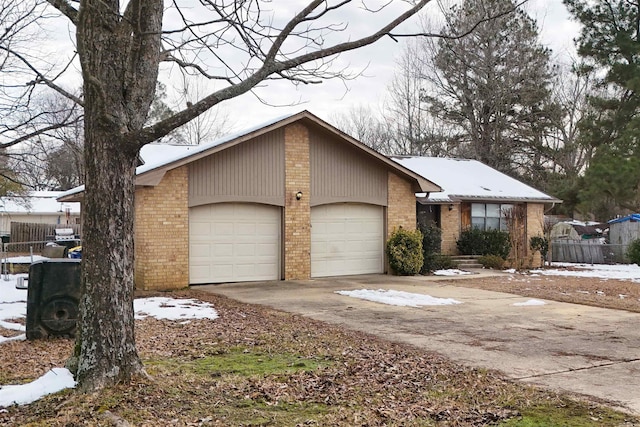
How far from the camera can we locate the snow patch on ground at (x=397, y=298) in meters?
12.7

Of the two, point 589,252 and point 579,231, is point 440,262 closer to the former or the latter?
point 589,252

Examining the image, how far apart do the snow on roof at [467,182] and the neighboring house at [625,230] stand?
4.14 m

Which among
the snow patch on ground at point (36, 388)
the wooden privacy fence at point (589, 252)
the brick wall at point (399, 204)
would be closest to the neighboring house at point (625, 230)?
the wooden privacy fence at point (589, 252)

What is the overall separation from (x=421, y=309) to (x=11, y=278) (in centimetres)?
1205

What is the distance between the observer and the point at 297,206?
17125 millimetres

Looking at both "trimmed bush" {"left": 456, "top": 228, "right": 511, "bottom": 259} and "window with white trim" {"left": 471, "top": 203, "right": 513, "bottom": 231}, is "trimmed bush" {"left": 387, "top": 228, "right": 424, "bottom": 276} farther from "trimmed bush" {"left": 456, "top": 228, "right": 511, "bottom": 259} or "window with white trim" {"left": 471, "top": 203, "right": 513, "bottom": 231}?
"window with white trim" {"left": 471, "top": 203, "right": 513, "bottom": 231}

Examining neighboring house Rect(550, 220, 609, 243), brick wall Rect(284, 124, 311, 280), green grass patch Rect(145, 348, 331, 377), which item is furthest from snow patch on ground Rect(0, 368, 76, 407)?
neighboring house Rect(550, 220, 609, 243)

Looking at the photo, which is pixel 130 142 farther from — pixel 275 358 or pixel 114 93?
pixel 275 358

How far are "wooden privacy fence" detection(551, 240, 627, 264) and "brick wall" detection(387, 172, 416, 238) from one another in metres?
10.4

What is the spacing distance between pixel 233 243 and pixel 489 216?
37.4ft

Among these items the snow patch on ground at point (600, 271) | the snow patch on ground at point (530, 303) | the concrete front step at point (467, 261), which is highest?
the concrete front step at point (467, 261)

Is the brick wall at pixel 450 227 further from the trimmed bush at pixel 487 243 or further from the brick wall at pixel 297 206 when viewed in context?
the brick wall at pixel 297 206

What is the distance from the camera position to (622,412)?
17.7ft

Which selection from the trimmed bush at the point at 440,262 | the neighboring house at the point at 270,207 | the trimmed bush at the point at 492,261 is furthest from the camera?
the trimmed bush at the point at 492,261
